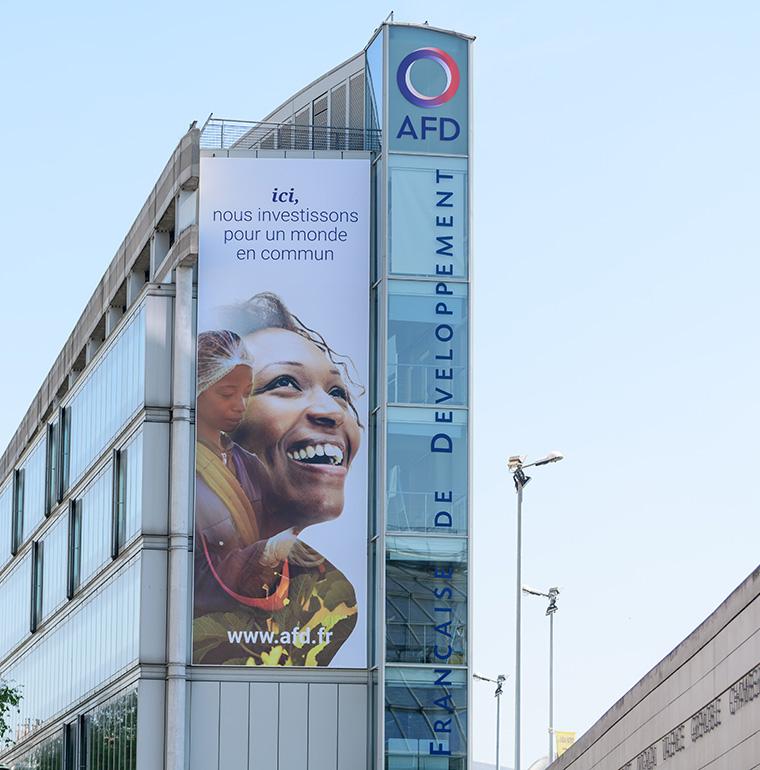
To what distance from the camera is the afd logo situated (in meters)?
58.0

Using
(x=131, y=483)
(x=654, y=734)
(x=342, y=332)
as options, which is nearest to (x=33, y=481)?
(x=131, y=483)

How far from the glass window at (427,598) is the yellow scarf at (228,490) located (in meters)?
3.87

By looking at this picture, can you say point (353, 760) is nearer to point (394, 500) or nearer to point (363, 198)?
point (394, 500)

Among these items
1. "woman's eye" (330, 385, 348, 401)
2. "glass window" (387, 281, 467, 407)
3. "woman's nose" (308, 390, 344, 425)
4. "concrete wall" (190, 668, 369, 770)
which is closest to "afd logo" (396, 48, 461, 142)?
"glass window" (387, 281, 467, 407)

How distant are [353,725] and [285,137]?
58.8 feet

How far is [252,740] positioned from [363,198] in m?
15.6

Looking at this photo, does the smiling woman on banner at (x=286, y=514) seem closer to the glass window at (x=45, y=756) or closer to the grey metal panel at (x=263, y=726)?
the grey metal panel at (x=263, y=726)

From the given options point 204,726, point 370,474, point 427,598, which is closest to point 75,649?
point 204,726

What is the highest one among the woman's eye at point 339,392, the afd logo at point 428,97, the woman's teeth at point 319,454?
the afd logo at point 428,97

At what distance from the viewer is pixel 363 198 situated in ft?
191

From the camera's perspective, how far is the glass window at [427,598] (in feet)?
183

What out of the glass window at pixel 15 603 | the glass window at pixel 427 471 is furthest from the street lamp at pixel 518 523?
the glass window at pixel 15 603

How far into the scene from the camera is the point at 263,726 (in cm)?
5541

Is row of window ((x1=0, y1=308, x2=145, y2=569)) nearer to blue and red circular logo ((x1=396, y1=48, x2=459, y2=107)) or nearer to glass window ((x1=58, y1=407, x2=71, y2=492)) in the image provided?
glass window ((x1=58, y1=407, x2=71, y2=492))
